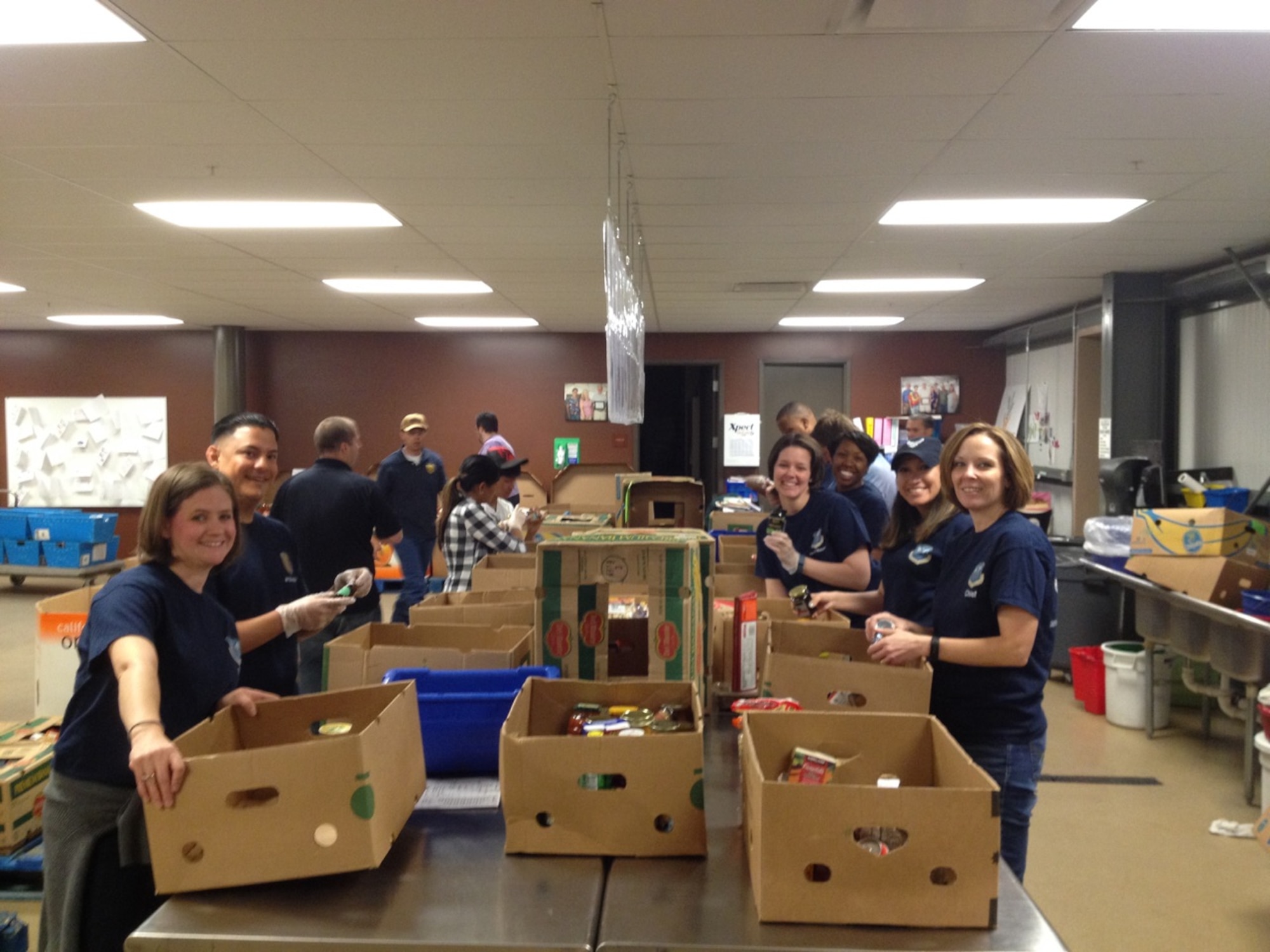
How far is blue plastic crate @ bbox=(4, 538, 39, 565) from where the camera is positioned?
8.72 metres

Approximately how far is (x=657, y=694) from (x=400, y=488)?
18.8 ft

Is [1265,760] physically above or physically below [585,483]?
below

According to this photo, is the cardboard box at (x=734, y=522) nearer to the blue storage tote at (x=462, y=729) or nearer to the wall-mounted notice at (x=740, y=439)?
the blue storage tote at (x=462, y=729)

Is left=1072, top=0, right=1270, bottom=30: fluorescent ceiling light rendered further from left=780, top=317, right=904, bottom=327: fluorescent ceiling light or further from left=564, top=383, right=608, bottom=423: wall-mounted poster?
left=564, top=383, right=608, bottom=423: wall-mounted poster

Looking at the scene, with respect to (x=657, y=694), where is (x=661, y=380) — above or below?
above

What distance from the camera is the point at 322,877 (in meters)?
1.50

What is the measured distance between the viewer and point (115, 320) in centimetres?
957

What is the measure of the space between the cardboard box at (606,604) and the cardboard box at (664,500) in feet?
8.84

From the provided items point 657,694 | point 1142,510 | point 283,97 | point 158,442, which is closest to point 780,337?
point 1142,510

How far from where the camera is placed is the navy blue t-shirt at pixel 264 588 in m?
2.33

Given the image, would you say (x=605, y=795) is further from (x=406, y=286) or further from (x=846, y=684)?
(x=406, y=286)

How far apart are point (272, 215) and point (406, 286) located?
2392 millimetres

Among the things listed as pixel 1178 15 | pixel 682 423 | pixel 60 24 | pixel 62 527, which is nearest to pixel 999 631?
pixel 1178 15

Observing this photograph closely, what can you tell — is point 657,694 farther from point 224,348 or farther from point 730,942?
point 224,348
